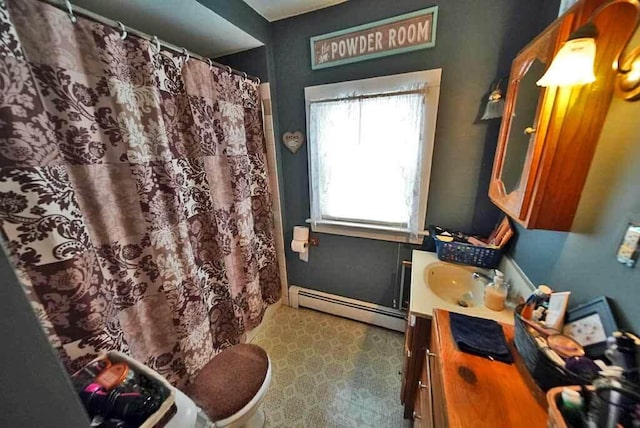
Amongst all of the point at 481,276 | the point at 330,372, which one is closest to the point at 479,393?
the point at 481,276

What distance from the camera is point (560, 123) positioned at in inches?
28.0

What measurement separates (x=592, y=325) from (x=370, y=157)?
1.25 m

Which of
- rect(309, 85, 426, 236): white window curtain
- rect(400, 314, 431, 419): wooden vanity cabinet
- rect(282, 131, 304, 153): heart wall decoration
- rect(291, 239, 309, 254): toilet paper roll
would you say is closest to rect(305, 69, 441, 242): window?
rect(309, 85, 426, 236): white window curtain

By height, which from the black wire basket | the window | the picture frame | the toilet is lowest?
the toilet

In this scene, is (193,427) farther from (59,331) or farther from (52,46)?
(52,46)

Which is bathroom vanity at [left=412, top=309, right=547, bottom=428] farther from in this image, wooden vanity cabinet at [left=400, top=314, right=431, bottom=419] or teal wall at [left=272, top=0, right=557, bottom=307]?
teal wall at [left=272, top=0, right=557, bottom=307]

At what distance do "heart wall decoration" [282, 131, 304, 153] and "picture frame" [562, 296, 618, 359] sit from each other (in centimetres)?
166

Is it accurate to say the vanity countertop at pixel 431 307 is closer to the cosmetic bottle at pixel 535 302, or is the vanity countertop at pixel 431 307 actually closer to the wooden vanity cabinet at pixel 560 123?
the cosmetic bottle at pixel 535 302

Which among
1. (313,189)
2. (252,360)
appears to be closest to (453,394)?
(252,360)

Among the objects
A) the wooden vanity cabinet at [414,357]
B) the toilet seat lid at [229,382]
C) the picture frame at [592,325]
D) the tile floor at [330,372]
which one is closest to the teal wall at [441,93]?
the tile floor at [330,372]

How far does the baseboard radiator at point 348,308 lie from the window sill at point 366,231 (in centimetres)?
59

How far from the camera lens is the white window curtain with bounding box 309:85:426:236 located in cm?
145

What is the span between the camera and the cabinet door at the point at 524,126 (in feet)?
2.49

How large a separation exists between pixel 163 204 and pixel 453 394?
4.38 feet
